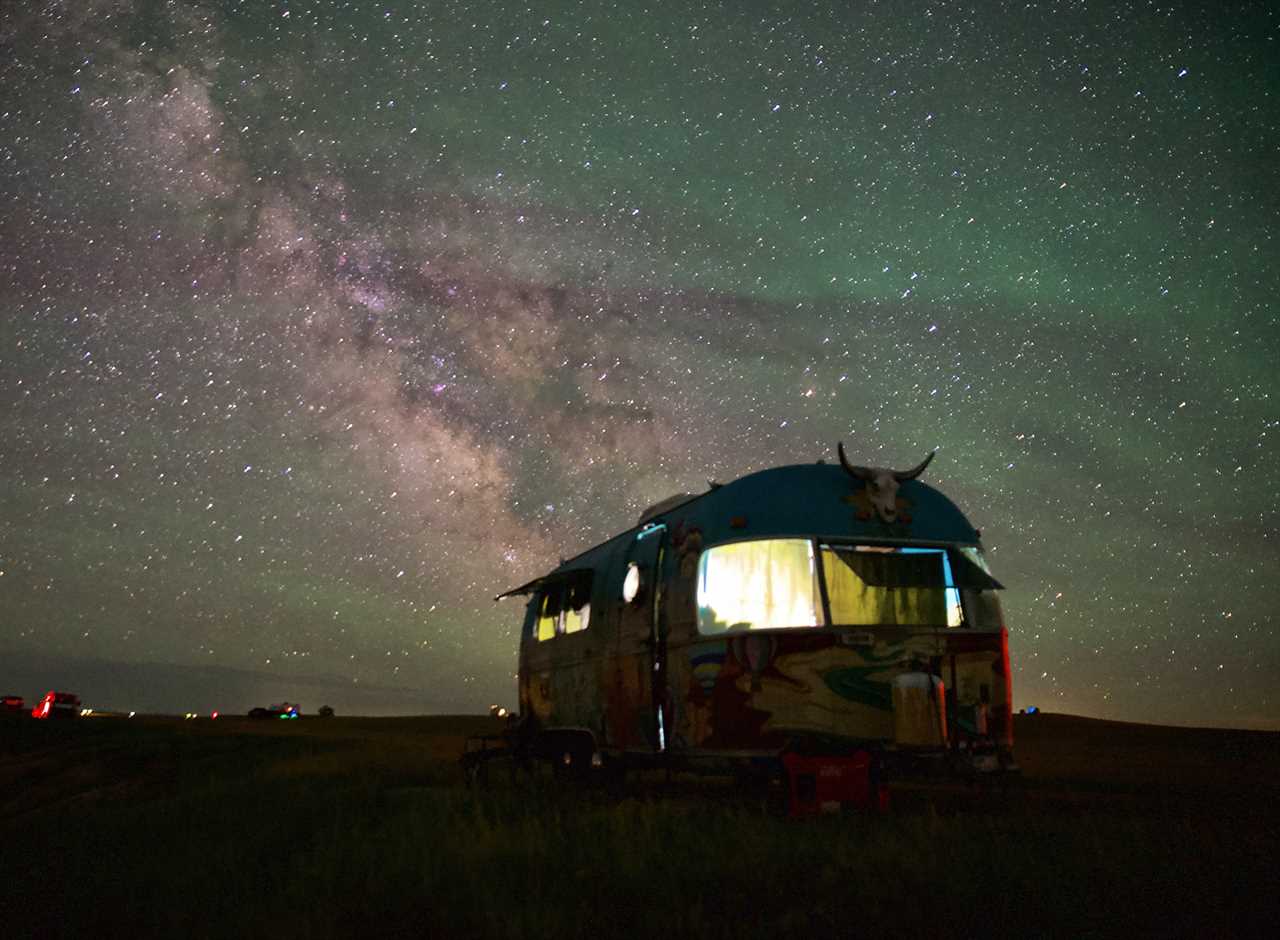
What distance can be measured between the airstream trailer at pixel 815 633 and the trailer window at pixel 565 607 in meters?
1.72

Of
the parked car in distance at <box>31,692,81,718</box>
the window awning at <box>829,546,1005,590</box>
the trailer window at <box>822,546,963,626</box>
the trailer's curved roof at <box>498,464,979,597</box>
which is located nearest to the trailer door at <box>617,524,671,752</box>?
the trailer's curved roof at <box>498,464,979,597</box>

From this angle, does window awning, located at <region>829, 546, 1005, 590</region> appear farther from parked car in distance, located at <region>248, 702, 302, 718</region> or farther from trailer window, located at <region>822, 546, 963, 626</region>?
parked car in distance, located at <region>248, 702, 302, 718</region>

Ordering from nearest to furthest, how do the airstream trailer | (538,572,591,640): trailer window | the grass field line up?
the grass field
the airstream trailer
(538,572,591,640): trailer window

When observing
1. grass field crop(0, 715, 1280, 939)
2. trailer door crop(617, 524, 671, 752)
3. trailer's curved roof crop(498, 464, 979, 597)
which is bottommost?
grass field crop(0, 715, 1280, 939)

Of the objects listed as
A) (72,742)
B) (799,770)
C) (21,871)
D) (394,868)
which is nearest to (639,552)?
(799,770)

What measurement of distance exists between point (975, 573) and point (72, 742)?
25811mm

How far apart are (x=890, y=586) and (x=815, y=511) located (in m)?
1.08

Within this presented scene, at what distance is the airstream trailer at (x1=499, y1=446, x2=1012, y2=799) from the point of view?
9.84m

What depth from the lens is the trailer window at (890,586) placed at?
10.4 metres

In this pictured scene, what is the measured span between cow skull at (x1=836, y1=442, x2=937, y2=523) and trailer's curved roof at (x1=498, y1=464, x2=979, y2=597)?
0.24ft

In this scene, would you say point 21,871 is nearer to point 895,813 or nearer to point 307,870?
point 307,870

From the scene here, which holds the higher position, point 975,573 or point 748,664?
point 975,573

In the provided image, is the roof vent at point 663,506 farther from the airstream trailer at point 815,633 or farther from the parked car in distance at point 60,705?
the parked car in distance at point 60,705

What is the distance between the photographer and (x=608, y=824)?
28.9ft
